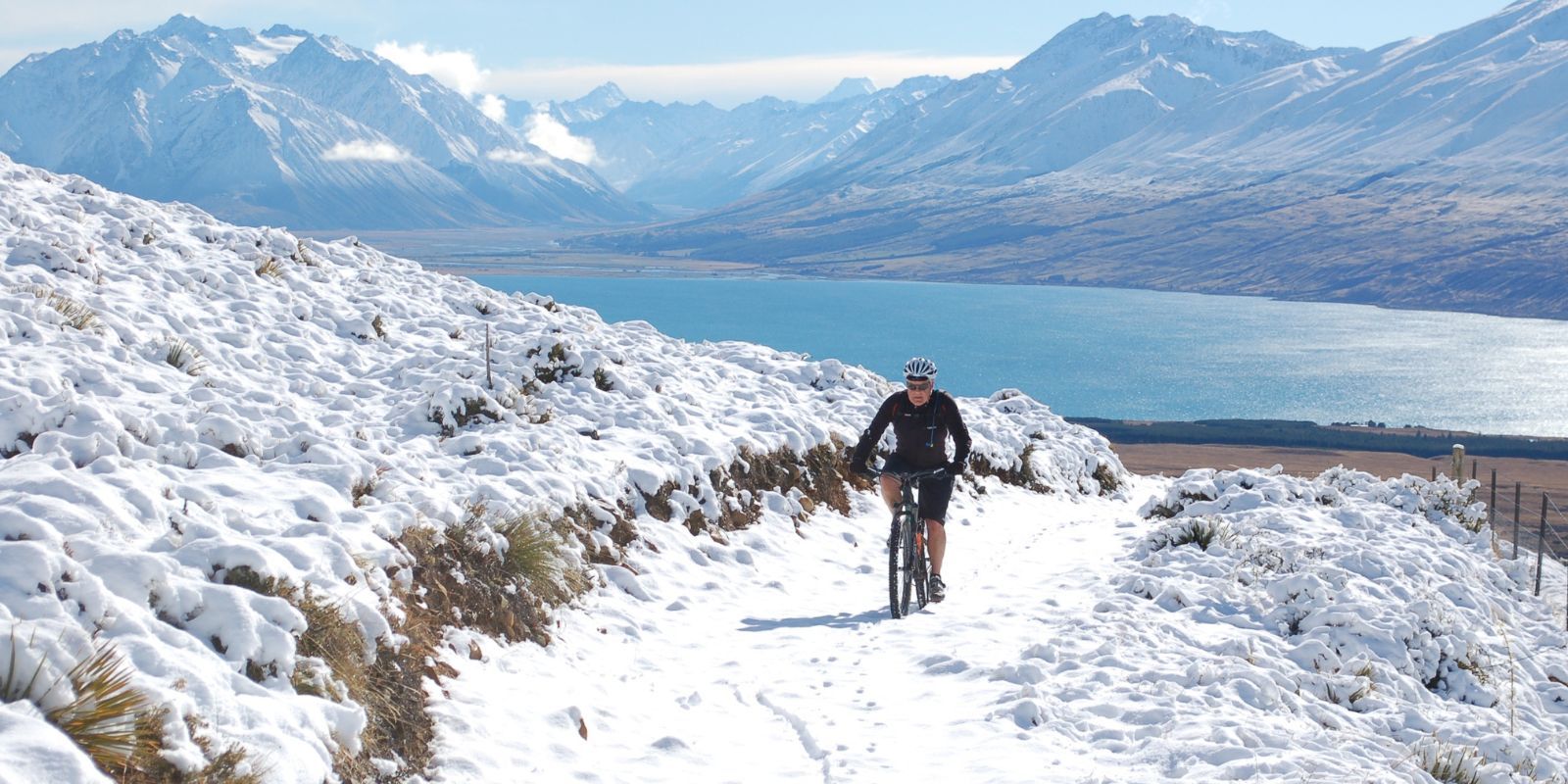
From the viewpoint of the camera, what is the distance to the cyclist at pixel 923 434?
33.4ft

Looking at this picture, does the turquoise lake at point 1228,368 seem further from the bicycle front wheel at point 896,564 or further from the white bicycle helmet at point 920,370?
the white bicycle helmet at point 920,370

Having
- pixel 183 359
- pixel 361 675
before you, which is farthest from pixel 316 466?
pixel 183 359

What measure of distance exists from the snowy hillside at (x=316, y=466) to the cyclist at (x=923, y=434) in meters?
2.82

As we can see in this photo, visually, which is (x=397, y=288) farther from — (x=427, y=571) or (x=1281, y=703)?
(x=1281, y=703)

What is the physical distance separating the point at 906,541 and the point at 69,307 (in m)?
9.77

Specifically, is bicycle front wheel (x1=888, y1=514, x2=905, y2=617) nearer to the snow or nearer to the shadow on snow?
the shadow on snow

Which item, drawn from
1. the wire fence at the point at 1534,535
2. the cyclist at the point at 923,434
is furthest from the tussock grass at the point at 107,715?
the wire fence at the point at 1534,535

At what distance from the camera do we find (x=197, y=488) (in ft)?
25.5

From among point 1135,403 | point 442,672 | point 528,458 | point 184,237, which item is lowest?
point 1135,403

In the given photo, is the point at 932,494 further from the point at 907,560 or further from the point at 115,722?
the point at 115,722

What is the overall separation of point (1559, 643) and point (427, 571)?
13.6 m

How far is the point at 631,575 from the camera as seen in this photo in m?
10.5

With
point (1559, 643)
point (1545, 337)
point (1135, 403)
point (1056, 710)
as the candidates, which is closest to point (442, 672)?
point (1056, 710)

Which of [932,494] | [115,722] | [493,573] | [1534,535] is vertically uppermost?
[115,722]
